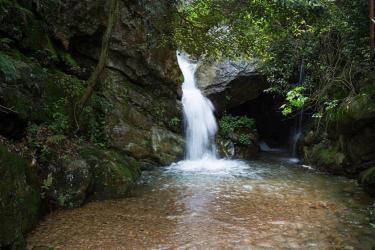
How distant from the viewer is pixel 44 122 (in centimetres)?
705

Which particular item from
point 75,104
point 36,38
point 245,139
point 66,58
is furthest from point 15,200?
point 245,139

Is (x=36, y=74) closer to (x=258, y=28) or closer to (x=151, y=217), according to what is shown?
(x=151, y=217)

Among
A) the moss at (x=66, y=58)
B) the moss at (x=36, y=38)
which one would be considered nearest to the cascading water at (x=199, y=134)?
the moss at (x=66, y=58)

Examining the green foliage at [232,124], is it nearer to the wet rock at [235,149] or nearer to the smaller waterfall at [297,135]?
the wet rock at [235,149]

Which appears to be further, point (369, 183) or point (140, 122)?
point (140, 122)

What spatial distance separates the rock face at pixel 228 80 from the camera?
13.5 metres

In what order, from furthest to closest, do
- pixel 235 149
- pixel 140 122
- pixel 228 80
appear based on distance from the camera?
pixel 228 80
pixel 235 149
pixel 140 122

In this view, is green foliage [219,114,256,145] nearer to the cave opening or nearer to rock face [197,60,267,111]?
rock face [197,60,267,111]

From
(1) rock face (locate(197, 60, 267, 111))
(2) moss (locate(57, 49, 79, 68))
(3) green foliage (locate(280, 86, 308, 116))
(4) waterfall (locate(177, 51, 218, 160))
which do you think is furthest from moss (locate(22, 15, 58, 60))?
(1) rock face (locate(197, 60, 267, 111))

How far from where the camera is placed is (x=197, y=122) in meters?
12.8

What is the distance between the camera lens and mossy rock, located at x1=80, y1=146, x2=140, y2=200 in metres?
6.84

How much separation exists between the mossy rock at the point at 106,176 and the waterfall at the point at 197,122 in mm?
4628

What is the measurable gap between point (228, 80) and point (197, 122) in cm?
215

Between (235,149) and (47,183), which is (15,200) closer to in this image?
(47,183)
